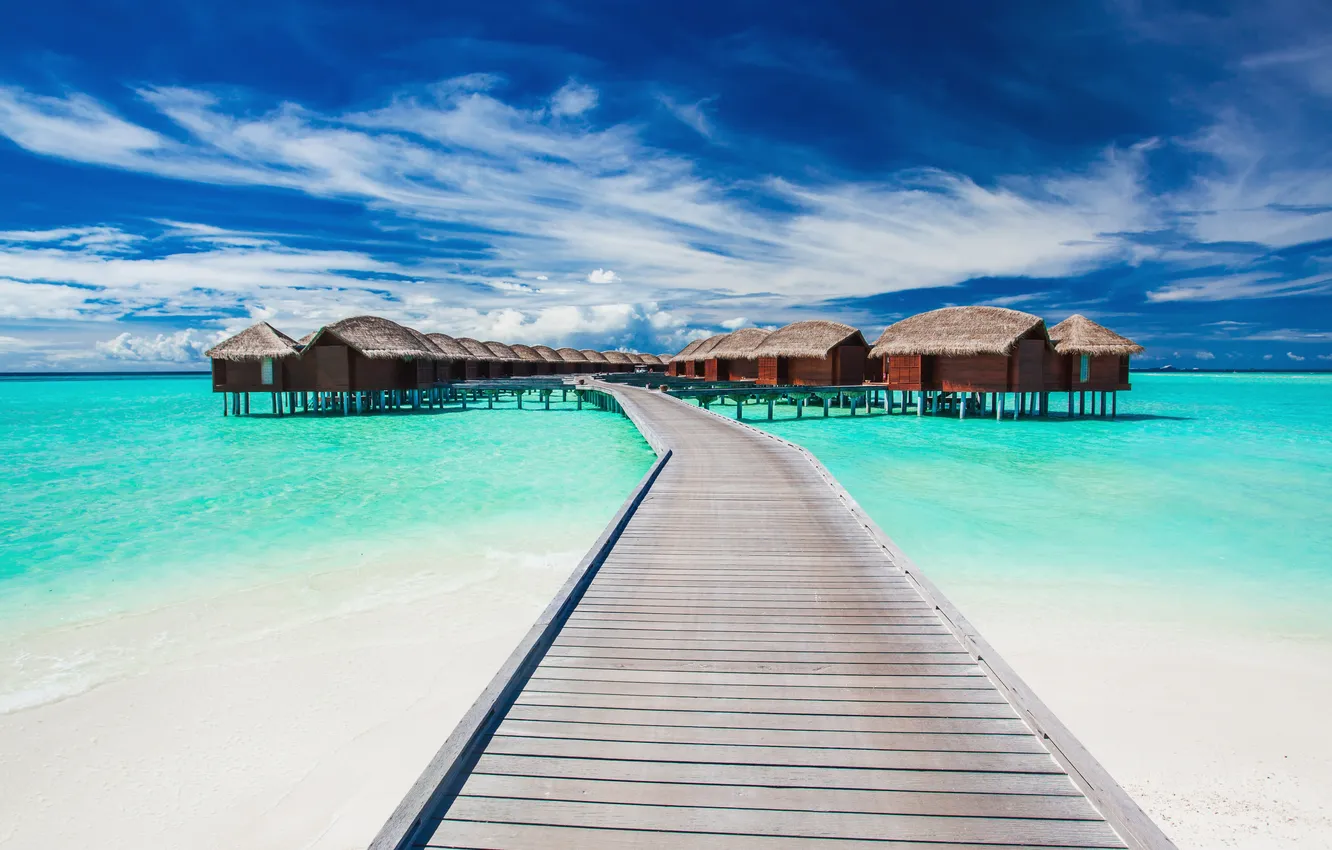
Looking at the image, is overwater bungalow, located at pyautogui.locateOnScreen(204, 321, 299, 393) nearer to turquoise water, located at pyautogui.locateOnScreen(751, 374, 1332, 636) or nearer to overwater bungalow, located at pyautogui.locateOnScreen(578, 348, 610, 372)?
turquoise water, located at pyautogui.locateOnScreen(751, 374, 1332, 636)

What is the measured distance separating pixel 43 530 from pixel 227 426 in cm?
1880

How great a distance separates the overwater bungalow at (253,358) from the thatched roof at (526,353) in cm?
2497

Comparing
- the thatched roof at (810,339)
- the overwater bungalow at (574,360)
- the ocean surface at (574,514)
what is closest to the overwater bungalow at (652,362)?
the overwater bungalow at (574,360)

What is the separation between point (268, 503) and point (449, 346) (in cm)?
3000

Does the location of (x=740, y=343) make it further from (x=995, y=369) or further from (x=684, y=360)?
(x=995, y=369)

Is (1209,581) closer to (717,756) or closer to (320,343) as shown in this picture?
(717,756)

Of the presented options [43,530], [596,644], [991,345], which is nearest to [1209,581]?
[596,644]

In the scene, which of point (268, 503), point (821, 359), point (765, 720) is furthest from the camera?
point (821, 359)

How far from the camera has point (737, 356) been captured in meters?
38.6

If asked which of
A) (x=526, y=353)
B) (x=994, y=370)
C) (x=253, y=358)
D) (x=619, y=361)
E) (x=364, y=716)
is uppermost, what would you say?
(x=526, y=353)

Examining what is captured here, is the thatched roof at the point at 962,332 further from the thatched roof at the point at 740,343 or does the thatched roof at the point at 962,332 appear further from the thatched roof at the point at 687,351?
the thatched roof at the point at 687,351

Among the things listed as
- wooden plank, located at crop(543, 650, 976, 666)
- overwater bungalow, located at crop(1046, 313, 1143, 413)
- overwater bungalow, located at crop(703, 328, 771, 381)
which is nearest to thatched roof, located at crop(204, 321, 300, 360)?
overwater bungalow, located at crop(703, 328, 771, 381)

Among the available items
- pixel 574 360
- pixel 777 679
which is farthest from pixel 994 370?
pixel 574 360

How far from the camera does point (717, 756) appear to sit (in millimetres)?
2873
